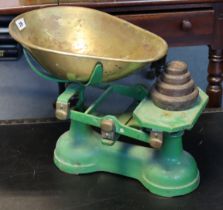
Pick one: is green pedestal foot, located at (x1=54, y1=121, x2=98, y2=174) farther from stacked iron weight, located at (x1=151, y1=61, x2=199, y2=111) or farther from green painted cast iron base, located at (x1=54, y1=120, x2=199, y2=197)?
stacked iron weight, located at (x1=151, y1=61, x2=199, y2=111)

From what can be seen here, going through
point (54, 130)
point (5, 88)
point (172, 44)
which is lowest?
point (5, 88)

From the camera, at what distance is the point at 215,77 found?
132cm

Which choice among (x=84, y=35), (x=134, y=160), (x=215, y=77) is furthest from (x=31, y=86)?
(x=134, y=160)

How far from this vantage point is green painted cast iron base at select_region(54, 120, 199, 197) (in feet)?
2.92

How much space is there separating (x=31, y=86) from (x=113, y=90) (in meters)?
1.08

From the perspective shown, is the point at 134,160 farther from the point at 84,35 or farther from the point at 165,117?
the point at 84,35

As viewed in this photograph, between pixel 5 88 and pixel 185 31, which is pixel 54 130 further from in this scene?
pixel 5 88

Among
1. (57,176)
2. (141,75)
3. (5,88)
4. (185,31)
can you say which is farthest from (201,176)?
(5,88)

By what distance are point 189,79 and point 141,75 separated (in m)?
1.15

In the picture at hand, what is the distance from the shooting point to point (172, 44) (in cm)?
120

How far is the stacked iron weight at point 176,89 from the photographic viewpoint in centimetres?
85

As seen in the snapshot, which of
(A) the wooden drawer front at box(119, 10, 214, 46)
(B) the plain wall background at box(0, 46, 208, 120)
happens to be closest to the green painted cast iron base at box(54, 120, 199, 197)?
(A) the wooden drawer front at box(119, 10, 214, 46)

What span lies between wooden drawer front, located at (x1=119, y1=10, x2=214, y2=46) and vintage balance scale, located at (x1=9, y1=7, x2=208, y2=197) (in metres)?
0.18

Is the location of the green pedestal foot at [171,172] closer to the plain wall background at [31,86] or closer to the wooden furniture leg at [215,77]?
the wooden furniture leg at [215,77]
